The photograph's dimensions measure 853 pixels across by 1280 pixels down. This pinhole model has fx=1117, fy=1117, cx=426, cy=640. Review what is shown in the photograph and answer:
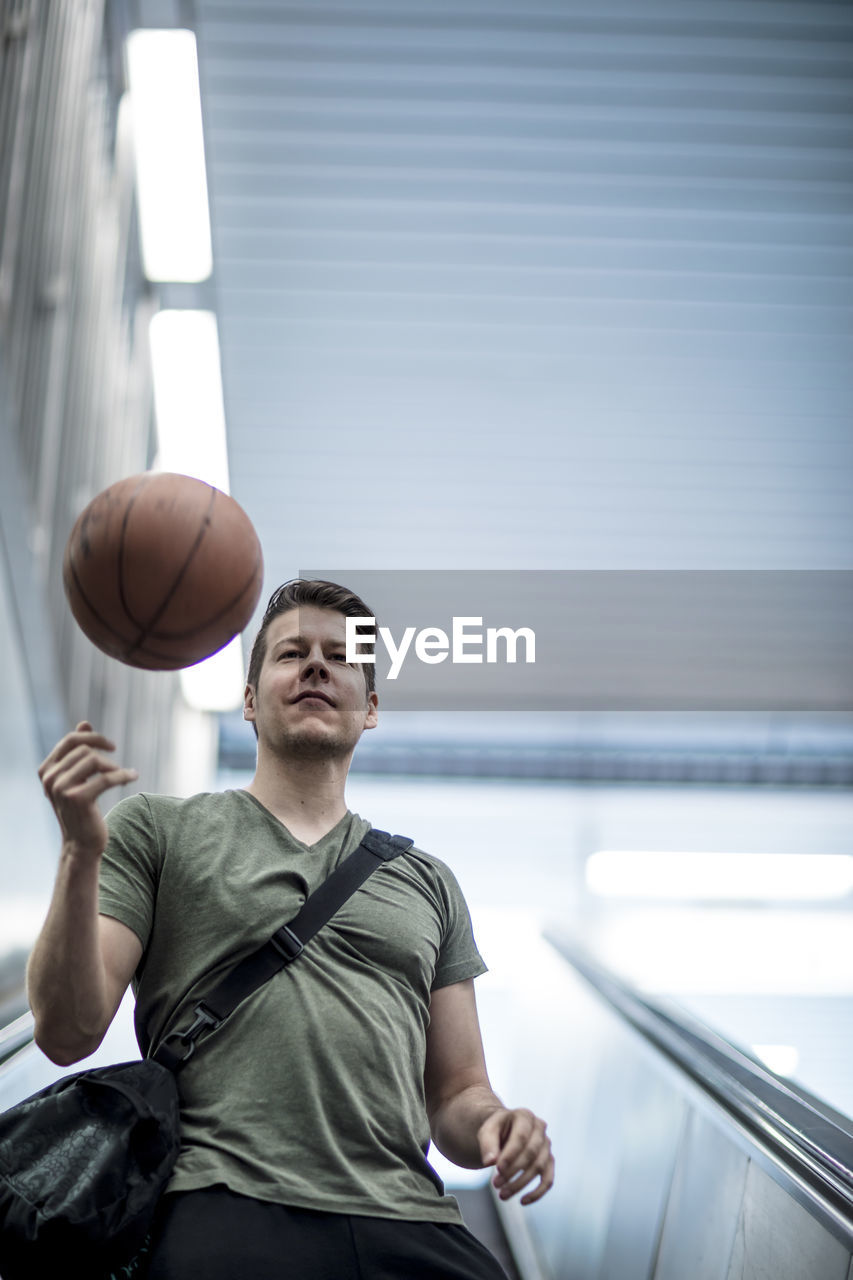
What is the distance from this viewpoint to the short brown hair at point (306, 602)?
1.86 meters

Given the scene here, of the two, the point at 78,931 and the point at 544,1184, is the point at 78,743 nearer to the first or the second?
the point at 78,931

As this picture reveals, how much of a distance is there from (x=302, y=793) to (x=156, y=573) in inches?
16.1

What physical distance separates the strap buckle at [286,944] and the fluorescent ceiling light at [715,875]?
887 cm

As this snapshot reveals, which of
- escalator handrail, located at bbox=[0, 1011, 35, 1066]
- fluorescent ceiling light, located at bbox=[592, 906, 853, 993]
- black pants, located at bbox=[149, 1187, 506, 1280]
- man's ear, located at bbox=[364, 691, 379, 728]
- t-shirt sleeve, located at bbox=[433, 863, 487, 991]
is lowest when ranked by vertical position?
fluorescent ceiling light, located at bbox=[592, 906, 853, 993]

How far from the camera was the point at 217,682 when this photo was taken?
8.79 metres

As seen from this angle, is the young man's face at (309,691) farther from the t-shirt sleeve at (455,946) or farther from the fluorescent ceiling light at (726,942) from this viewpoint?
the fluorescent ceiling light at (726,942)

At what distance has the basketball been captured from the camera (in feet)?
5.45

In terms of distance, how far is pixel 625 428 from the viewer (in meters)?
6.36

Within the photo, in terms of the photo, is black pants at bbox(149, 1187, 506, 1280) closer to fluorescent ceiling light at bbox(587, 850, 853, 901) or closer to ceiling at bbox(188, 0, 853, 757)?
ceiling at bbox(188, 0, 853, 757)

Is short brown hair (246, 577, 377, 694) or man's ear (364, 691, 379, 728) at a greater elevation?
short brown hair (246, 577, 377, 694)

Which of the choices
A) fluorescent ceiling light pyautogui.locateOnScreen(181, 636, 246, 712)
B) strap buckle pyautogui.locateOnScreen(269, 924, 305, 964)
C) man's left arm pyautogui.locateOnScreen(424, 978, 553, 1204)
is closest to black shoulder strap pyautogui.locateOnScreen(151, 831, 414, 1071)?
strap buckle pyautogui.locateOnScreen(269, 924, 305, 964)

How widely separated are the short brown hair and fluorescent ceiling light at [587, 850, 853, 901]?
858 cm

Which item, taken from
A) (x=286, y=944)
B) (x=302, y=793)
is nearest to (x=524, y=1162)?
(x=286, y=944)

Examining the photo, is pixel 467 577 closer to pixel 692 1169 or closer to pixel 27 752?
pixel 27 752
